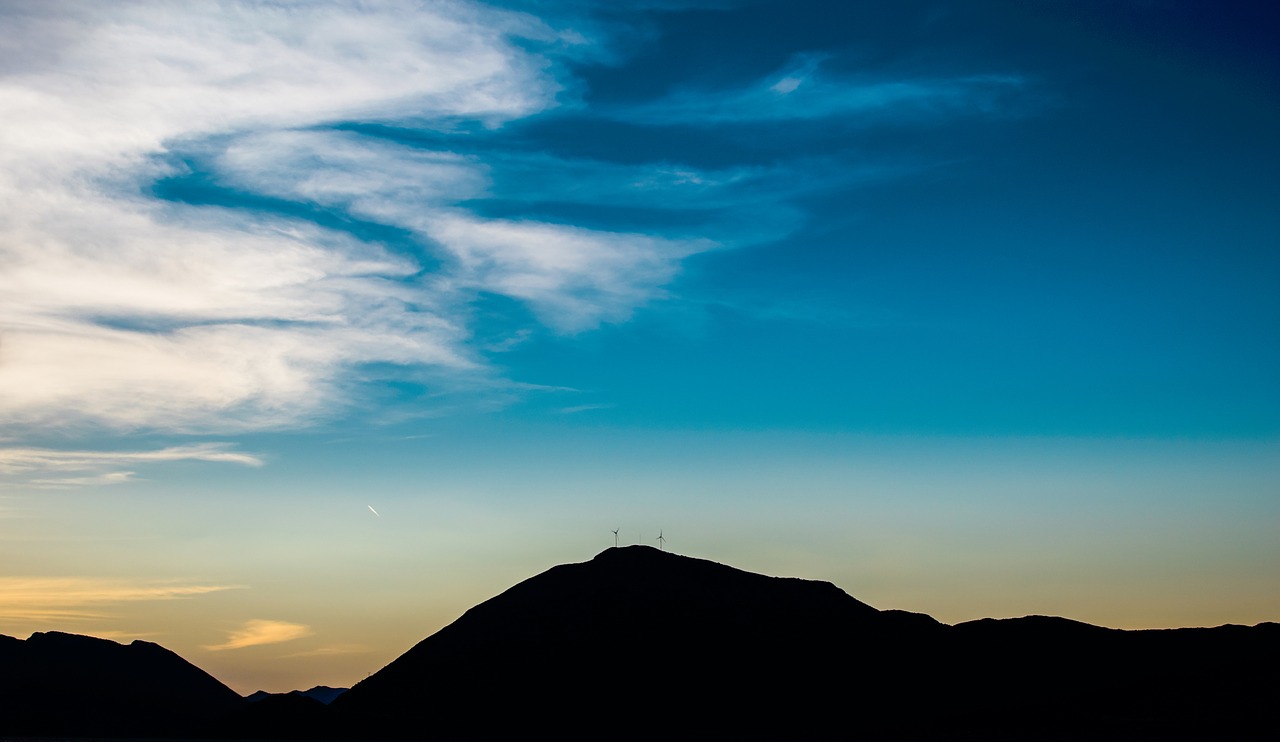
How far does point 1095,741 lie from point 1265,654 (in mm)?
51947

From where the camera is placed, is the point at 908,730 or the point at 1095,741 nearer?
the point at 1095,741

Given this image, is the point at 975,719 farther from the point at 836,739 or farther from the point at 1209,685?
the point at 1209,685

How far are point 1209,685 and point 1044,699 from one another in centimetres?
2927

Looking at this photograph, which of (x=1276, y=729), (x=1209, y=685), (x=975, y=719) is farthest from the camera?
(x=975, y=719)

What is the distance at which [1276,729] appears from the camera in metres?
156

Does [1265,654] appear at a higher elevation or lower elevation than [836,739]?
higher

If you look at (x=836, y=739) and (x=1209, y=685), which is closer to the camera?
(x=1209, y=685)

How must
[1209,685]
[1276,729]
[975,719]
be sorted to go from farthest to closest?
[975,719] → [1209,685] → [1276,729]

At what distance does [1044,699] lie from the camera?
Answer: 199 m

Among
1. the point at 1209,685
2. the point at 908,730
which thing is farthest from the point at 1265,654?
the point at 908,730

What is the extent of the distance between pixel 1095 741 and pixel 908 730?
36.8 m

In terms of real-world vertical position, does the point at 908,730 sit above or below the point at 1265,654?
below

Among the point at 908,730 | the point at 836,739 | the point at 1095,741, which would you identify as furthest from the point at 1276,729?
the point at 836,739

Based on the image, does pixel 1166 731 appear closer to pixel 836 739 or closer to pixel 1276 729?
pixel 1276 729
